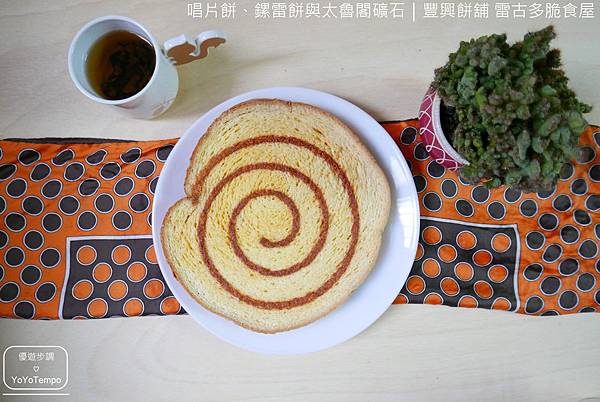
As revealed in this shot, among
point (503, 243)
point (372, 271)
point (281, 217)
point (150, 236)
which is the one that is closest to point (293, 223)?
point (281, 217)

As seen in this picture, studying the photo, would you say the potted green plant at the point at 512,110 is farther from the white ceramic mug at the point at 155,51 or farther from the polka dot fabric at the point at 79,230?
the polka dot fabric at the point at 79,230

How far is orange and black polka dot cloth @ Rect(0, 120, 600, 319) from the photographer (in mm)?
878

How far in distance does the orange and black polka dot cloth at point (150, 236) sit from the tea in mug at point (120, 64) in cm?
11

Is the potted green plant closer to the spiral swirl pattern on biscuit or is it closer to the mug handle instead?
the spiral swirl pattern on biscuit

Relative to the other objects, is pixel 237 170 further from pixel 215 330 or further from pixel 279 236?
pixel 215 330

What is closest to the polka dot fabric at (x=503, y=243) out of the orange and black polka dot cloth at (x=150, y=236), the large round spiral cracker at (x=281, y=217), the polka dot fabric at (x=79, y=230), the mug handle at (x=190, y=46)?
the orange and black polka dot cloth at (x=150, y=236)

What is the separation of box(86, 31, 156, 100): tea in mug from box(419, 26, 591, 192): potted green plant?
44cm

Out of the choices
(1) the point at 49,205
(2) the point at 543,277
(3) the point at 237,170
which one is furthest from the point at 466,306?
(1) the point at 49,205

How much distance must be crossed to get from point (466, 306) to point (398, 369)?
15 centimetres

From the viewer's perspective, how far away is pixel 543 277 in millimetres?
888

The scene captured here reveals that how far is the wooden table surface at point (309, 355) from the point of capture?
2.88ft

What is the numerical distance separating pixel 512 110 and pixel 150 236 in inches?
23.0

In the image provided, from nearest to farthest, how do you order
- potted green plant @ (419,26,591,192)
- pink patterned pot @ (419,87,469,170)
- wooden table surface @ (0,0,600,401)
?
potted green plant @ (419,26,591,192)
pink patterned pot @ (419,87,469,170)
wooden table surface @ (0,0,600,401)

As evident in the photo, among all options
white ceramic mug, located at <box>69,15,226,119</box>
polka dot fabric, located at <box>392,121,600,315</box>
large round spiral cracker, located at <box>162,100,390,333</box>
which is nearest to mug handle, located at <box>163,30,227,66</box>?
white ceramic mug, located at <box>69,15,226,119</box>
